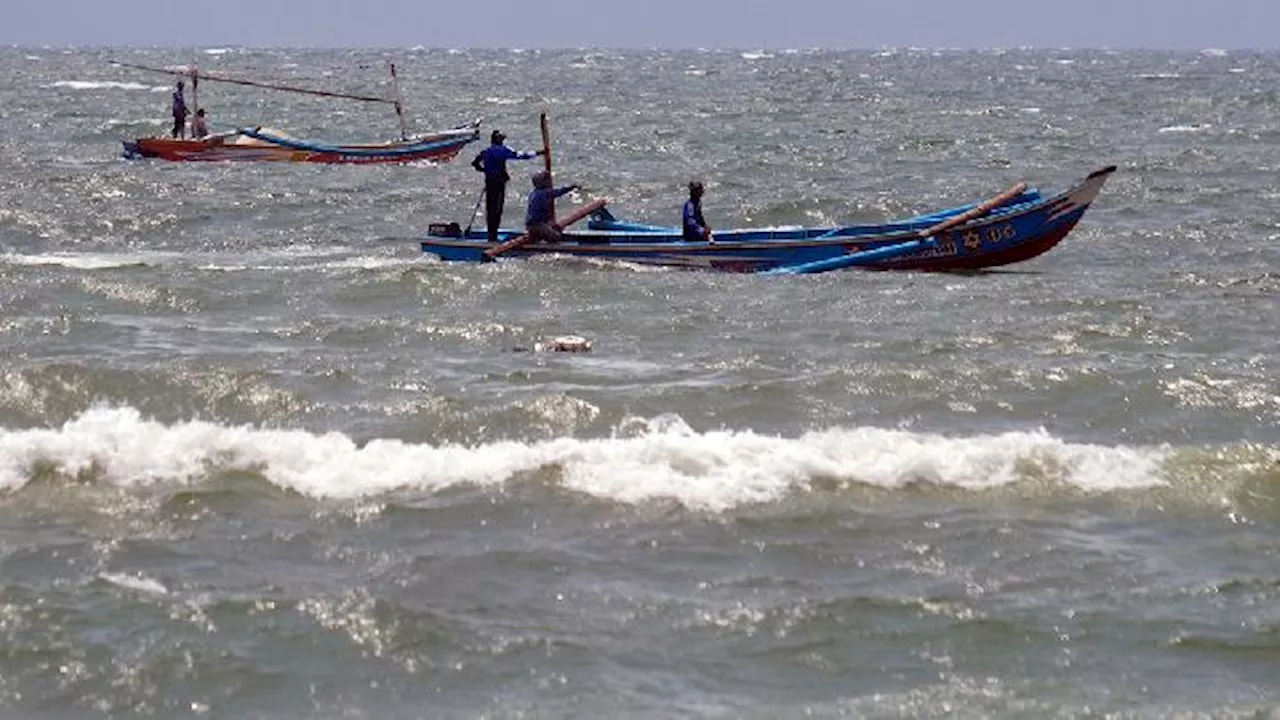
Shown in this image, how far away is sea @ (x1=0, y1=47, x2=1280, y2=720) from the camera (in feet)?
30.3

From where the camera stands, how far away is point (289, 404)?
1480 cm

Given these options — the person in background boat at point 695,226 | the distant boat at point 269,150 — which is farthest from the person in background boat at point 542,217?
the distant boat at point 269,150

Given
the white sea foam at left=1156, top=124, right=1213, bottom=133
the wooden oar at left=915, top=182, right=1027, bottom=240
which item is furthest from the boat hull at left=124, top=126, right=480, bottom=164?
the white sea foam at left=1156, top=124, right=1213, bottom=133

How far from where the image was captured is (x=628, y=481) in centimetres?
1238

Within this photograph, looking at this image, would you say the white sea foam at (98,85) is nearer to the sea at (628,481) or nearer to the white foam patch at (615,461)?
the sea at (628,481)

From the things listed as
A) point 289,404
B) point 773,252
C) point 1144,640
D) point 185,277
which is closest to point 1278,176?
point 773,252

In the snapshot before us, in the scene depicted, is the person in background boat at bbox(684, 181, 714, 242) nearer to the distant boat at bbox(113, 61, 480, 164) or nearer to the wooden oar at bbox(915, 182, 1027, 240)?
the wooden oar at bbox(915, 182, 1027, 240)

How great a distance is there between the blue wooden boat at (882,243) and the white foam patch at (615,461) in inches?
323

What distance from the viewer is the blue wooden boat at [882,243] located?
71.0 ft

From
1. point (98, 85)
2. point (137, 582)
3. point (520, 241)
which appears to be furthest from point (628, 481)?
point (98, 85)

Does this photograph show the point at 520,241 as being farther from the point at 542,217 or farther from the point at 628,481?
the point at 628,481

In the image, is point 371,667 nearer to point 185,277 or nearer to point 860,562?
Answer: point 860,562

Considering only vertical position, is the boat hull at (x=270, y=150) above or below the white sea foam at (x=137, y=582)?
below

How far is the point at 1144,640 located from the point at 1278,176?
87.5ft
